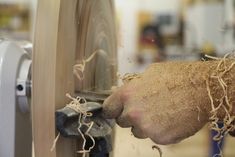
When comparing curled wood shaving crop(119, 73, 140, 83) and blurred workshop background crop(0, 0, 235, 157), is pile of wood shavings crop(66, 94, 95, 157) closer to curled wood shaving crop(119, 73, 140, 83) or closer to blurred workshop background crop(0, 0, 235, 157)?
curled wood shaving crop(119, 73, 140, 83)

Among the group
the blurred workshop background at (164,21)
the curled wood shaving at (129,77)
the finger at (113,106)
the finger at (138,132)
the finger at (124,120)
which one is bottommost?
the finger at (138,132)

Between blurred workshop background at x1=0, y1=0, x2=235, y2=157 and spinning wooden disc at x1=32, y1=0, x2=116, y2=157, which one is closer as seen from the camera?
spinning wooden disc at x1=32, y1=0, x2=116, y2=157

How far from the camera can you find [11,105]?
0.48 metres

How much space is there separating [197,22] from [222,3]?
0.21m

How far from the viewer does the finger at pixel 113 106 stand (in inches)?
17.2

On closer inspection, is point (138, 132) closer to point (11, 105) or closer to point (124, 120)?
point (124, 120)

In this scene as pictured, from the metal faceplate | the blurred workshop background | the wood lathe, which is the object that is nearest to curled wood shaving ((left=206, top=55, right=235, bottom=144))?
the wood lathe

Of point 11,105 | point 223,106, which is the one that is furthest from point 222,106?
point 11,105

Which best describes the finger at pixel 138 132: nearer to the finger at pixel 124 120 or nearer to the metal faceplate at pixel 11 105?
the finger at pixel 124 120

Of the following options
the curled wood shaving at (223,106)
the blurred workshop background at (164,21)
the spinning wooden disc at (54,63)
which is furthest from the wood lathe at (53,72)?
the blurred workshop background at (164,21)

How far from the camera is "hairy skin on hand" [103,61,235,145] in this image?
0.41 m

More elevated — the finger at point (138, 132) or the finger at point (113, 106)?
the finger at point (113, 106)

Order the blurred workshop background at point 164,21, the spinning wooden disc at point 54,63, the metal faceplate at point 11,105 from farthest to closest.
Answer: the blurred workshop background at point 164,21, the metal faceplate at point 11,105, the spinning wooden disc at point 54,63

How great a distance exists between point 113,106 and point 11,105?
0.44 feet
